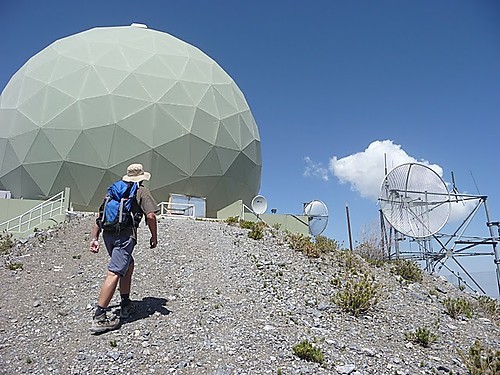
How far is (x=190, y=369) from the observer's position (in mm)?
5059

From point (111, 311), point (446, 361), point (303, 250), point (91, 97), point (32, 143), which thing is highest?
point (91, 97)

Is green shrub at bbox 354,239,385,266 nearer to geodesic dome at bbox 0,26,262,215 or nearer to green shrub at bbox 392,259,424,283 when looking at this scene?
green shrub at bbox 392,259,424,283

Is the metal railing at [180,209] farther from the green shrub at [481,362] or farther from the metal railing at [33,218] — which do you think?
the green shrub at [481,362]

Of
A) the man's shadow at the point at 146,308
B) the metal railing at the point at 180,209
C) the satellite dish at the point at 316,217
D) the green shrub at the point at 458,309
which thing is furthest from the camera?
the satellite dish at the point at 316,217

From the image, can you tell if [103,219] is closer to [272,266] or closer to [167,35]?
[272,266]

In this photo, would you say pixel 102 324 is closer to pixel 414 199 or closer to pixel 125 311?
pixel 125 311

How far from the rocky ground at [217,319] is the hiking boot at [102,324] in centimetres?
9

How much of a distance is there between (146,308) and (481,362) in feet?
16.2

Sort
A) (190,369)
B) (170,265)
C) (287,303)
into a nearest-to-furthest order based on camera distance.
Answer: (190,369) < (287,303) < (170,265)

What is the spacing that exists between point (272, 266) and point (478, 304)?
16.4 feet

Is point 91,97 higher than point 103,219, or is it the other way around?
point 91,97

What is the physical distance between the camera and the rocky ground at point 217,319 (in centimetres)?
528

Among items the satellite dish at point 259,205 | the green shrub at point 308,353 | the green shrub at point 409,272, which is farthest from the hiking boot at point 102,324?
the satellite dish at point 259,205

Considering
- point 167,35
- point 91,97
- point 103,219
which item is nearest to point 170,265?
point 103,219
